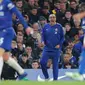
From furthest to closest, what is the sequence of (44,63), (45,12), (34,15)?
1. (45,12)
2. (34,15)
3. (44,63)

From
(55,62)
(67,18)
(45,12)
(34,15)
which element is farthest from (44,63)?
(45,12)

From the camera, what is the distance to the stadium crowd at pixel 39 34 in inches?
633

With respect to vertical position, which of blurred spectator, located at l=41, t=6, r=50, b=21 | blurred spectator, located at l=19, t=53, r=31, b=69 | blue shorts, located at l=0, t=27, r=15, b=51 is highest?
blue shorts, located at l=0, t=27, r=15, b=51

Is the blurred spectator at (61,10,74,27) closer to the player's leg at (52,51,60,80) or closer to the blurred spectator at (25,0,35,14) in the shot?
the blurred spectator at (25,0,35,14)

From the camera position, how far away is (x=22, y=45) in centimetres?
1661

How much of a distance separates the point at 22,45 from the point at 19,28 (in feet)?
3.20

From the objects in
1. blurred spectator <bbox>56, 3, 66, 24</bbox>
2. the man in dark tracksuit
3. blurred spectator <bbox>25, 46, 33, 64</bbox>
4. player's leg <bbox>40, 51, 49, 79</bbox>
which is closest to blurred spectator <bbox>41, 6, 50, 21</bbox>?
blurred spectator <bbox>56, 3, 66, 24</bbox>

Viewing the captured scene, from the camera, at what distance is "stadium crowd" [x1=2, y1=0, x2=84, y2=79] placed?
52.7 ft

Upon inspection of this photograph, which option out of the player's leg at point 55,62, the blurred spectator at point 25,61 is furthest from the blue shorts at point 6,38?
the blurred spectator at point 25,61

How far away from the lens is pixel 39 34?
57.2 feet

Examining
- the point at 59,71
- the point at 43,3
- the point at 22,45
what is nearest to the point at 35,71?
the point at 59,71

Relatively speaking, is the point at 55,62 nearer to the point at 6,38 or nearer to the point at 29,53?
the point at 29,53

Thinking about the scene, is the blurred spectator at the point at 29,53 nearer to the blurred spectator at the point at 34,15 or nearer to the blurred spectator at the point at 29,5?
the blurred spectator at the point at 34,15

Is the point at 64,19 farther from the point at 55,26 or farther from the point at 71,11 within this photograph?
the point at 55,26
